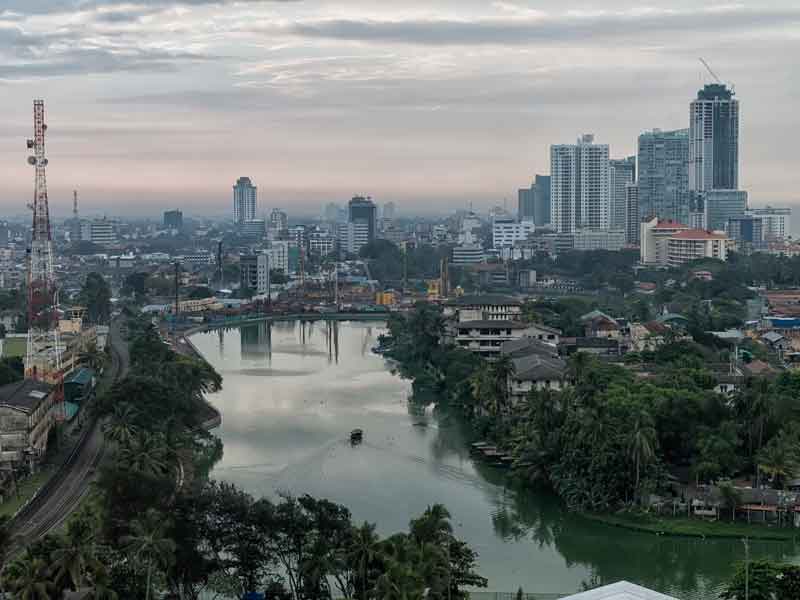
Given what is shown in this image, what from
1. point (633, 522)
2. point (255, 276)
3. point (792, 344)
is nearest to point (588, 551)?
point (633, 522)

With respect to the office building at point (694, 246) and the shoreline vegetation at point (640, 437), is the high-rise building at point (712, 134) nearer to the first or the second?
the office building at point (694, 246)

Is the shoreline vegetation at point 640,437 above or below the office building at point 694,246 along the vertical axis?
below

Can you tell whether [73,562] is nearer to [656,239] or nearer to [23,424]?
[23,424]

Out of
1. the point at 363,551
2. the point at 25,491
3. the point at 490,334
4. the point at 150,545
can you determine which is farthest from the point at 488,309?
the point at 150,545

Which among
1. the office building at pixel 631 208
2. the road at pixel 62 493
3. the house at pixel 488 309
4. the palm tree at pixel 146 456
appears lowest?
the road at pixel 62 493

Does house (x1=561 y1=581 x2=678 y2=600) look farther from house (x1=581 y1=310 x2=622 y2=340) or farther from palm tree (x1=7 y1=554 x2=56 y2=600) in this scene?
house (x1=581 y1=310 x2=622 y2=340)

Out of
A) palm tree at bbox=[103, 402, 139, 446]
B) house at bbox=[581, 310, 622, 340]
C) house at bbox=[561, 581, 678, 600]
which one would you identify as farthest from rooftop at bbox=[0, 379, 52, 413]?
house at bbox=[581, 310, 622, 340]

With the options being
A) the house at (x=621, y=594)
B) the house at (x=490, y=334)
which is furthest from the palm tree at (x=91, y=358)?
the house at (x=621, y=594)
